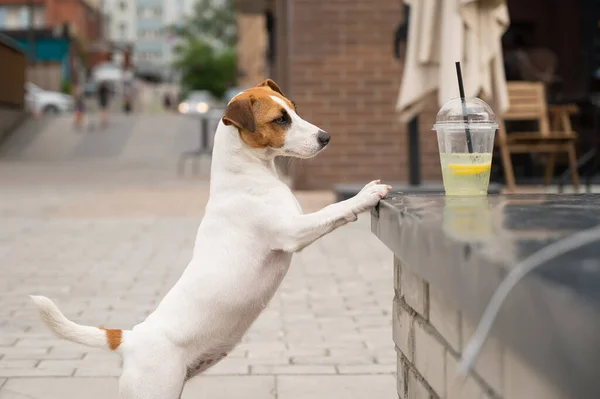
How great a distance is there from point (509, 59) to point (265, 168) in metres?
10.5

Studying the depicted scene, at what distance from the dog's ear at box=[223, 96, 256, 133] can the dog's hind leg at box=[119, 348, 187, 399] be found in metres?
0.75

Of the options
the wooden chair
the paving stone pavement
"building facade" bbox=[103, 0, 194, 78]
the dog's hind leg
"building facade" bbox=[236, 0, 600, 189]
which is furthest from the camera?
"building facade" bbox=[103, 0, 194, 78]

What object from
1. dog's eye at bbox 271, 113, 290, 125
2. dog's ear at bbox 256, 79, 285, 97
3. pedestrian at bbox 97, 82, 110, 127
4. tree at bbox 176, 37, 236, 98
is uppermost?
dog's ear at bbox 256, 79, 285, 97

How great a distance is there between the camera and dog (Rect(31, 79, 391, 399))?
3084 millimetres

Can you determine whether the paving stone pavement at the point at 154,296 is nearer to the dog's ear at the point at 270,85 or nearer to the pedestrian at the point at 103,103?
the dog's ear at the point at 270,85

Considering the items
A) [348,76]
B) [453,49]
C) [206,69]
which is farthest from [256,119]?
[206,69]

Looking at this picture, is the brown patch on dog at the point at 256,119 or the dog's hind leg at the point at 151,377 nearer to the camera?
the dog's hind leg at the point at 151,377

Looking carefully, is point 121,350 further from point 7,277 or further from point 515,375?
point 7,277

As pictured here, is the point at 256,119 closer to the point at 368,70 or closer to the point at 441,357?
the point at 441,357

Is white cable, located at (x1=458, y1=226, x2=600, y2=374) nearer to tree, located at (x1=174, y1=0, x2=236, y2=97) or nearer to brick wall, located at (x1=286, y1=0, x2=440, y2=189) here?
brick wall, located at (x1=286, y1=0, x2=440, y2=189)

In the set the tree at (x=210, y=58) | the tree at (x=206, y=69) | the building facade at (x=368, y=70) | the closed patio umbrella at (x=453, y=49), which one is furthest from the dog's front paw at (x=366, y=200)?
the tree at (x=206, y=69)

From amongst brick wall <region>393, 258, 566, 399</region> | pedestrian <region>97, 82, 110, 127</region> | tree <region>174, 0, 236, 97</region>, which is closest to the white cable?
brick wall <region>393, 258, 566, 399</region>

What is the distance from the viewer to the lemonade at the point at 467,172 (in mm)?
3219

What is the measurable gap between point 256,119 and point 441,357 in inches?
43.9
